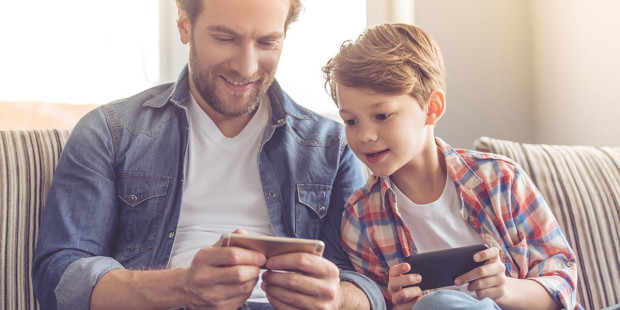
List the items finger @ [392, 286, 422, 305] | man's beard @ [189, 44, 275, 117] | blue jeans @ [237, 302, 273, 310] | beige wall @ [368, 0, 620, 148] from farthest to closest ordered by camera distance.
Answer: beige wall @ [368, 0, 620, 148]
man's beard @ [189, 44, 275, 117]
blue jeans @ [237, 302, 273, 310]
finger @ [392, 286, 422, 305]

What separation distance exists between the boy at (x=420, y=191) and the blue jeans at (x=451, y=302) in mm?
217

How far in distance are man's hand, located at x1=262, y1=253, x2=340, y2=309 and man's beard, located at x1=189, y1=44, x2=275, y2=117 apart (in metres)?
0.51

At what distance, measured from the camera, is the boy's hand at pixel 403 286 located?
3.92 ft

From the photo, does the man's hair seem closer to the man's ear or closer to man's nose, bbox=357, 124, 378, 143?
the man's ear

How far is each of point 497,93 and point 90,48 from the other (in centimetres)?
157

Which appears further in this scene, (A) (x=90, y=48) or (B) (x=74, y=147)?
(A) (x=90, y=48)

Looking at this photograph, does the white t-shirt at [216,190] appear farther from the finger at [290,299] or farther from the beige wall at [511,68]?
the beige wall at [511,68]

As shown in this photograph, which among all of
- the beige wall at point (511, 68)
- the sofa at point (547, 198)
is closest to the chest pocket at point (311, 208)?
the sofa at point (547, 198)

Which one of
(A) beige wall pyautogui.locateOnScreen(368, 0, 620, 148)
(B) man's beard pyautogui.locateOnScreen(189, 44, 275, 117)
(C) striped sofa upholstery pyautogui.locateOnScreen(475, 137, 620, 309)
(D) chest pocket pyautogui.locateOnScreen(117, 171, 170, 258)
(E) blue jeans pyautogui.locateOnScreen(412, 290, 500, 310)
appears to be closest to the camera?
(E) blue jeans pyautogui.locateOnScreen(412, 290, 500, 310)

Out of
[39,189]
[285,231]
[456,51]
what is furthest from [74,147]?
[456,51]

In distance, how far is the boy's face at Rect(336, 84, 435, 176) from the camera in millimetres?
1322

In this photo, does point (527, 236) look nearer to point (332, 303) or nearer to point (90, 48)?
point (332, 303)

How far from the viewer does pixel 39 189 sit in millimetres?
1526

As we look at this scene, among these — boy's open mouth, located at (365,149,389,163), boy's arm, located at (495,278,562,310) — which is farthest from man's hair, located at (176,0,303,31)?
boy's arm, located at (495,278,562,310)
